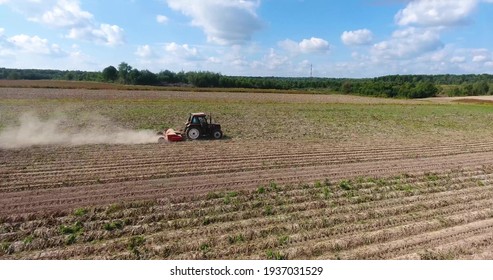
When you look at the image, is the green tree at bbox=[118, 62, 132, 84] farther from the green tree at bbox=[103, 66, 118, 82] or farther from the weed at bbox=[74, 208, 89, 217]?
the weed at bbox=[74, 208, 89, 217]

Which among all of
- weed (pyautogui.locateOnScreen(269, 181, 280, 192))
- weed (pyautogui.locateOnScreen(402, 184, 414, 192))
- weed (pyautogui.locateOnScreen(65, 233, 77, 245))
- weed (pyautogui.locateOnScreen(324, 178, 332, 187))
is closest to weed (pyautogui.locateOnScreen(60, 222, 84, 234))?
weed (pyautogui.locateOnScreen(65, 233, 77, 245))

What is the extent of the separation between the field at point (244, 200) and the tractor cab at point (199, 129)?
1051 mm

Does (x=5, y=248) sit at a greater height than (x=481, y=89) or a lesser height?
lesser

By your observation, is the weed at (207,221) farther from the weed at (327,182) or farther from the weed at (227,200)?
the weed at (327,182)

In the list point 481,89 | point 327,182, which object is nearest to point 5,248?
point 327,182

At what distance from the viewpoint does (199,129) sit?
1944cm

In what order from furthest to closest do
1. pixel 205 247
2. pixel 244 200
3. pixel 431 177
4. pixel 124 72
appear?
pixel 124 72 → pixel 431 177 → pixel 244 200 → pixel 205 247

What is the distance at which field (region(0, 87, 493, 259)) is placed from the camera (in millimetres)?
7320

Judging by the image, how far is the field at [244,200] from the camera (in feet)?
24.0

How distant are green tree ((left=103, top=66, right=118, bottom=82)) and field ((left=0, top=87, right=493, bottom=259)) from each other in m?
87.8

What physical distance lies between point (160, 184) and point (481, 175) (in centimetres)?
1140

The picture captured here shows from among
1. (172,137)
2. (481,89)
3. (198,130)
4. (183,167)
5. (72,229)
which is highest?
(481,89)

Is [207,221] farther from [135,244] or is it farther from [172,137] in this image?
[172,137]

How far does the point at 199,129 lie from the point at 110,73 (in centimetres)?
9142
